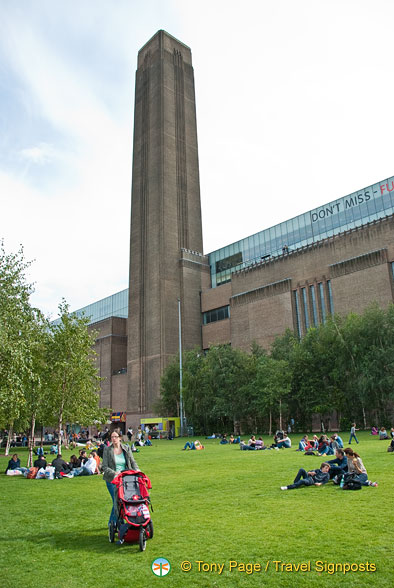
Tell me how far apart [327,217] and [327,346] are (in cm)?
3130

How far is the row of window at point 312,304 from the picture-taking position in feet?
187

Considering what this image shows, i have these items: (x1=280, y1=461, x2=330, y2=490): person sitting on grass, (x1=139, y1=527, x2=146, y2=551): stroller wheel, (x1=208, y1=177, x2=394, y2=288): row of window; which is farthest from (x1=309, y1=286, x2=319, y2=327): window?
(x1=139, y1=527, x2=146, y2=551): stroller wheel

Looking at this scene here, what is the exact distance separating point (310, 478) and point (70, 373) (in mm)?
20280

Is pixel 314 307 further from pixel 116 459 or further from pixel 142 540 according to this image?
pixel 142 540

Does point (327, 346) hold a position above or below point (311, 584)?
above

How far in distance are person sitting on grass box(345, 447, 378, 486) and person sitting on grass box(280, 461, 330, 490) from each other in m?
0.73

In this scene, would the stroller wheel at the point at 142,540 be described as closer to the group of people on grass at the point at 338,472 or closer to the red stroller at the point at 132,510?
the red stroller at the point at 132,510

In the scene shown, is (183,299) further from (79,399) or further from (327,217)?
(79,399)

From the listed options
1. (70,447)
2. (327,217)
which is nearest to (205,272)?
(327,217)

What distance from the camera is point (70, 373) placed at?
29109mm

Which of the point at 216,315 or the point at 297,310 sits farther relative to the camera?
the point at 216,315

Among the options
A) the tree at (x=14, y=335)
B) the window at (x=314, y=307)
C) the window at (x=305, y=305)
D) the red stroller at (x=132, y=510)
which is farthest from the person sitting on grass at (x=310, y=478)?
the window at (x=305, y=305)

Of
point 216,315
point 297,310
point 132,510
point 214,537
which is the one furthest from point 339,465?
point 216,315

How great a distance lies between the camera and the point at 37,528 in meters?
8.80
